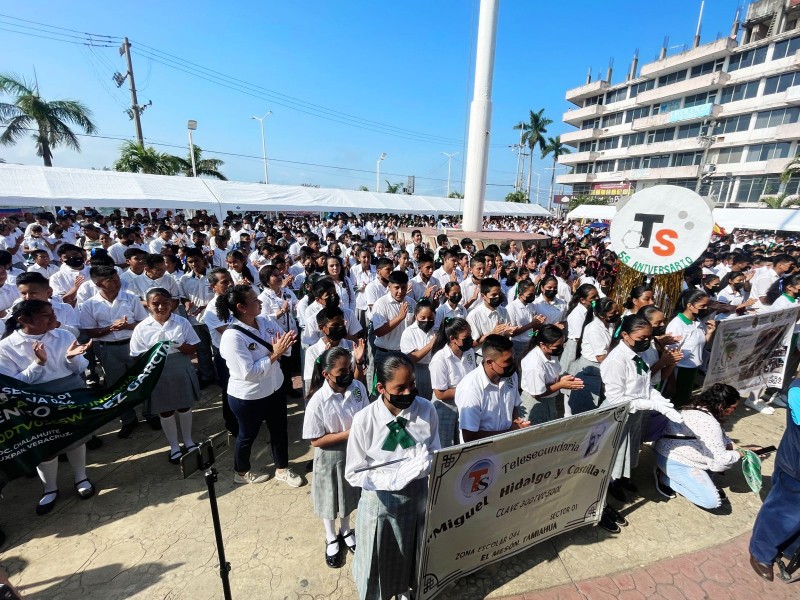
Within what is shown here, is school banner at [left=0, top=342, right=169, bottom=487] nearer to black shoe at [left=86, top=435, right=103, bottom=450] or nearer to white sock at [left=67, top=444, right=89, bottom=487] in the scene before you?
white sock at [left=67, top=444, right=89, bottom=487]

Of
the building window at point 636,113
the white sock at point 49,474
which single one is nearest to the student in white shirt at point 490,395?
the white sock at point 49,474

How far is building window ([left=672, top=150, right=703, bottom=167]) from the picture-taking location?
42.3 m

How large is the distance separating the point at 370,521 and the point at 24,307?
331 cm

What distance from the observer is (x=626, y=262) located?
5.18m

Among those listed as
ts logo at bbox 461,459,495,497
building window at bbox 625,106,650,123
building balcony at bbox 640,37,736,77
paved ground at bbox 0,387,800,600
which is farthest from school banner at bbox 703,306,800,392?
building window at bbox 625,106,650,123

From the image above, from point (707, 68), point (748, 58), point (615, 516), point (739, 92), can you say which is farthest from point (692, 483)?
point (707, 68)

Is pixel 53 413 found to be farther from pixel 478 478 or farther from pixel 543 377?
pixel 543 377

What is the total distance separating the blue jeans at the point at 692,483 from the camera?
3.59m

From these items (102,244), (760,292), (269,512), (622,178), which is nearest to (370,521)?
(269,512)

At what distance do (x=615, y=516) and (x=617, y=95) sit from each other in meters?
64.2

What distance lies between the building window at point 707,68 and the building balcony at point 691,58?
1.53 feet

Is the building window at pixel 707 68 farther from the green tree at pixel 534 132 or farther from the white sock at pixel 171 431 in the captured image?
the white sock at pixel 171 431

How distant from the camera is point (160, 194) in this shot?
54.2 feet

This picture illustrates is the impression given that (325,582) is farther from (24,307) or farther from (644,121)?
(644,121)
